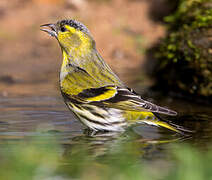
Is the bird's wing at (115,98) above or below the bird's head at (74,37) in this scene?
below

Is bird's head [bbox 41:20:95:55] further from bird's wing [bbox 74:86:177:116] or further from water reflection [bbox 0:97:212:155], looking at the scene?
water reflection [bbox 0:97:212:155]

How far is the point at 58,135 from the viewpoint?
497cm

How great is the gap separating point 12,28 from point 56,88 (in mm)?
3103

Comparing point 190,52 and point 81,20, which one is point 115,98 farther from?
point 81,20

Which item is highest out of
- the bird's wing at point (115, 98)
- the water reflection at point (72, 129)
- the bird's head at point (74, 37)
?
the bird's head at point (74, 37)

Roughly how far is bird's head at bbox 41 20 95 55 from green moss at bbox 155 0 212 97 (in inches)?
72.7

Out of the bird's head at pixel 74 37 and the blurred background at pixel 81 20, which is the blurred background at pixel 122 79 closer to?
the blurred background at pixel 81 20

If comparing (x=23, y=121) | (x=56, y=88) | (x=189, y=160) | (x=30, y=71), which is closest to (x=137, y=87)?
(x=56, y=88)

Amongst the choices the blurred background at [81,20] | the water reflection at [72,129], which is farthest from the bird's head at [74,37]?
the blurred background at [81,20]

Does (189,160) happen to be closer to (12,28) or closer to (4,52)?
(4,52)

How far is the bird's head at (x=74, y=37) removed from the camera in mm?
5824

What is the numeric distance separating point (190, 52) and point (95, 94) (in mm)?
2314

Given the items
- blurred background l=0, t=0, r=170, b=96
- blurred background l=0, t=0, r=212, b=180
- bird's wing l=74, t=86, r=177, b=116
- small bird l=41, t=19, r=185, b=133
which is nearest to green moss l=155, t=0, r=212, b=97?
blurred background l=0, t=0, r=212, b=180

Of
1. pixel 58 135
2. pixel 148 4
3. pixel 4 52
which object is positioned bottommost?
pixel 58 135
